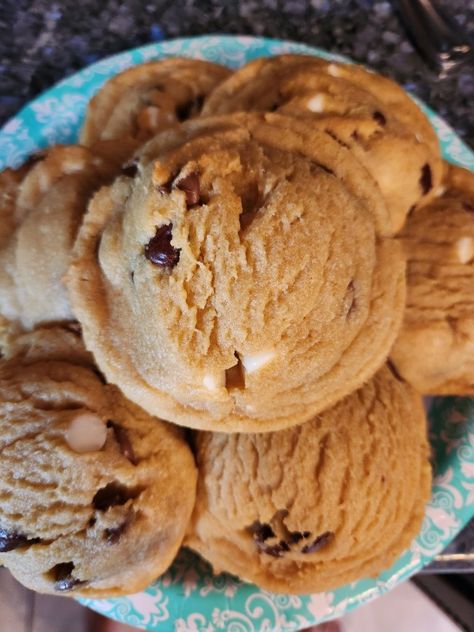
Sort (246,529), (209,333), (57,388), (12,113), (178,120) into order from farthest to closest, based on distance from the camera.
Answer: (12,113), (178,120), (246,529), (57,388), (209,333)

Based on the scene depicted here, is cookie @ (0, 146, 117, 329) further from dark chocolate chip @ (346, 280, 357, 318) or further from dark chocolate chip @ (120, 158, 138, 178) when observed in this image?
dark chocolate chip @ (346, 280, 357, 318)

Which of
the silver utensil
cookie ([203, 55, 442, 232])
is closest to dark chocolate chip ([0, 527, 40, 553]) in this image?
cookie ([203, 55, 442, 232])

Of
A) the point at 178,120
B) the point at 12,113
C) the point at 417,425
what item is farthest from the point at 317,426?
the point at 12,113

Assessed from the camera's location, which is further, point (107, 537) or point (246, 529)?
point (246, 529)

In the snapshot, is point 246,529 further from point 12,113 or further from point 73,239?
point 12,113

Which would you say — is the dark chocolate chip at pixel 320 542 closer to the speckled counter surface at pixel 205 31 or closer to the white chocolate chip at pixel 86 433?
the white chocolate chip at pixel 86 433

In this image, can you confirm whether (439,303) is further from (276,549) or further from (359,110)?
(276,549)
